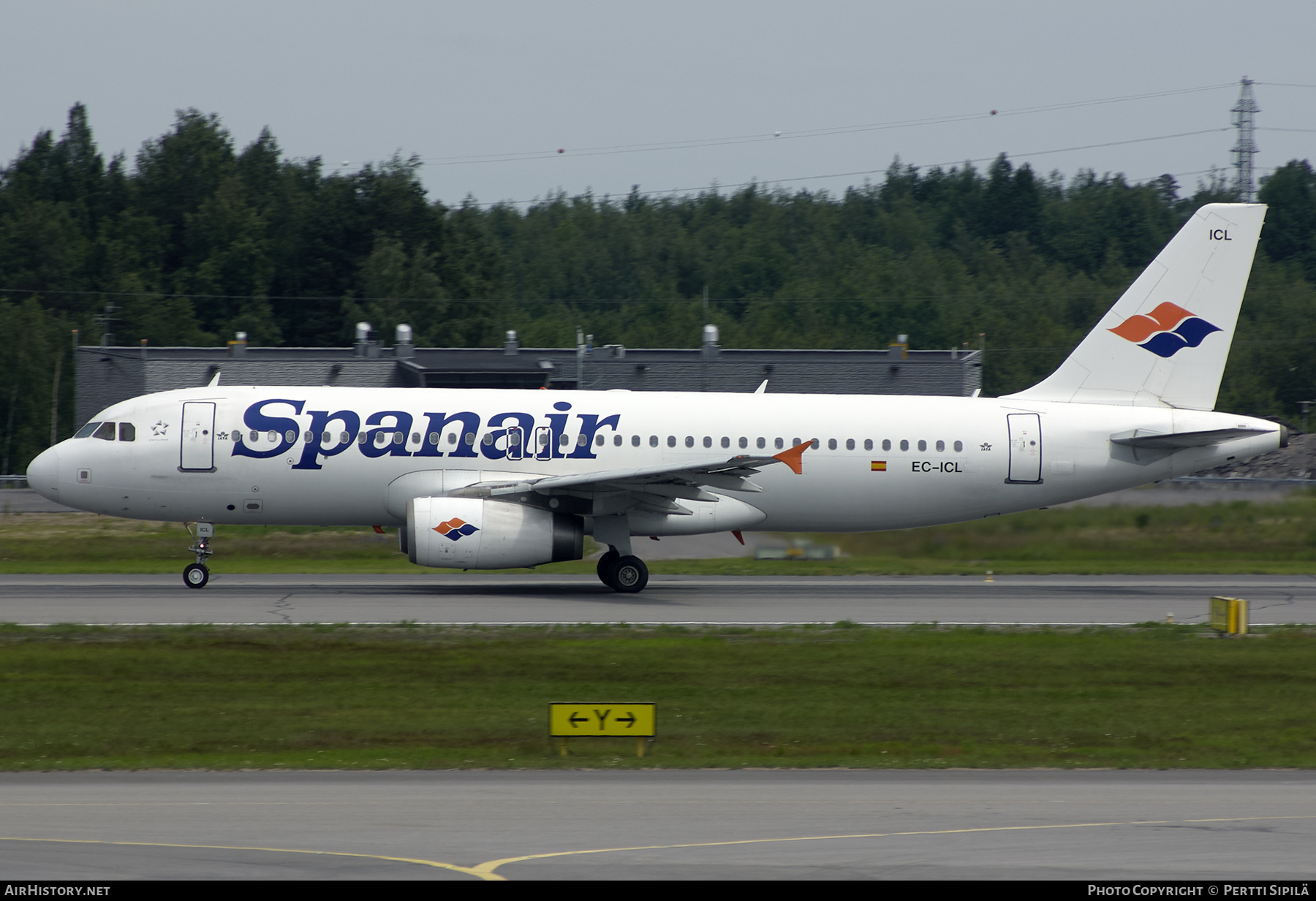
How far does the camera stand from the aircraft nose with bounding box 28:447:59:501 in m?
27.4

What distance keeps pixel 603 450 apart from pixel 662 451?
48.2 inches

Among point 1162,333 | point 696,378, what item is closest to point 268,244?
point 696,378

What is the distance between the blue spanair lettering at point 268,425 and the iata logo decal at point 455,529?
12.9 ft

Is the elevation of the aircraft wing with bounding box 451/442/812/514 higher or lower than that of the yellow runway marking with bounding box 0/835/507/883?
higher

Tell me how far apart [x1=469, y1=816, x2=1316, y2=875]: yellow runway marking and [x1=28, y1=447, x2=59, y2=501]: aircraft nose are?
20.8m

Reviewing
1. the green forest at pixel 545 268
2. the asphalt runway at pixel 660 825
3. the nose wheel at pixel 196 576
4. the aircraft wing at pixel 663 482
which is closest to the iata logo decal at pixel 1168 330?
the aircraft wing at pixel 663 482

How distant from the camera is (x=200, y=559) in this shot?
1079 inches

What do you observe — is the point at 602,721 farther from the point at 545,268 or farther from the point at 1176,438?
the point at 545,268

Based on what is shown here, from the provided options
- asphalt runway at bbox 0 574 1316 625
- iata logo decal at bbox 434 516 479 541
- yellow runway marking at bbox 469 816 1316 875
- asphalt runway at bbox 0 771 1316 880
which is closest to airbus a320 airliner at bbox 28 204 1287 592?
iata logo decal at bbox 434 516 479 541

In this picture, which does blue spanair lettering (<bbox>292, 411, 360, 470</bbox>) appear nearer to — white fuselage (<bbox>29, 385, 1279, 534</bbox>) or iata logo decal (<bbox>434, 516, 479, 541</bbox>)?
white fuselage (<bbox>29, 385, 1279, 534</bbox>)

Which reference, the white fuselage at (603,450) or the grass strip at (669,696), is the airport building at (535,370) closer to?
the white fuselage at (603,450)

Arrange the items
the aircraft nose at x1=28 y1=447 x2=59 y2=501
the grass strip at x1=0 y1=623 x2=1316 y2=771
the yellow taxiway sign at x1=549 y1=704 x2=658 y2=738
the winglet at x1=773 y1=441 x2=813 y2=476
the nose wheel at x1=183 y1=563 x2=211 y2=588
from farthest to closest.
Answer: the aircraft nose at x1=28 y1=447 x2=59 y2=501, the nose wheel at x1=183 y1=563 x2=211 y2=588, the winglet at x1=773 y1=441 x2=813 y2=476, the grass strip at x1=0 y1=623 x2=1316 y2=771, the yellow taxiway sign at x1=549 y1=704 x2=658 y2=738

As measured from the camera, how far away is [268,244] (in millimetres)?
91125

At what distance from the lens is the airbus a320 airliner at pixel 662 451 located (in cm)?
2705
